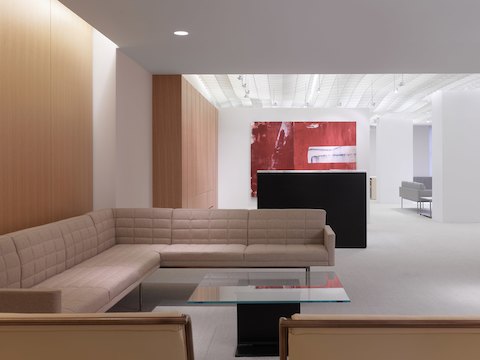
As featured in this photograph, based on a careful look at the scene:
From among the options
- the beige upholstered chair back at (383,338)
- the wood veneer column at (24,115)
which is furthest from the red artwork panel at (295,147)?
the beige upholstered chair back at (383,338)

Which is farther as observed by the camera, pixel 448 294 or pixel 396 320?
pixel 448 294

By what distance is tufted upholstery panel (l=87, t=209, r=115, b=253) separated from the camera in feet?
17.6

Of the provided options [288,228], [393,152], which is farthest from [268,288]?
[393,152]

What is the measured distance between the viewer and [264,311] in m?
3.89

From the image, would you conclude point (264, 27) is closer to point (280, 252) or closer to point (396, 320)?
point (280, 252)

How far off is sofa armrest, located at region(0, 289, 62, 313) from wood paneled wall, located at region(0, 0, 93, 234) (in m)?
1.71

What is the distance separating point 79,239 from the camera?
15.8ft

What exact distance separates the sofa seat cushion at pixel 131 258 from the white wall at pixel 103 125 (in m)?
1.10

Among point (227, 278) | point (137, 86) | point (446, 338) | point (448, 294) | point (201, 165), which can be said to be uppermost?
point (137, 86)

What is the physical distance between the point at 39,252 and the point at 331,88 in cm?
1079

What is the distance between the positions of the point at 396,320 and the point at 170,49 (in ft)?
18.2

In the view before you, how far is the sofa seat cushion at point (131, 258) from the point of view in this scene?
4.68 meters

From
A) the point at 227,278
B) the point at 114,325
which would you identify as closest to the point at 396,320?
the point at 114,325

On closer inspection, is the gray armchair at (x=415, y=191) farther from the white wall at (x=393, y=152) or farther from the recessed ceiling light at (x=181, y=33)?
the recessed ceiling light at (x=181, y=33)
